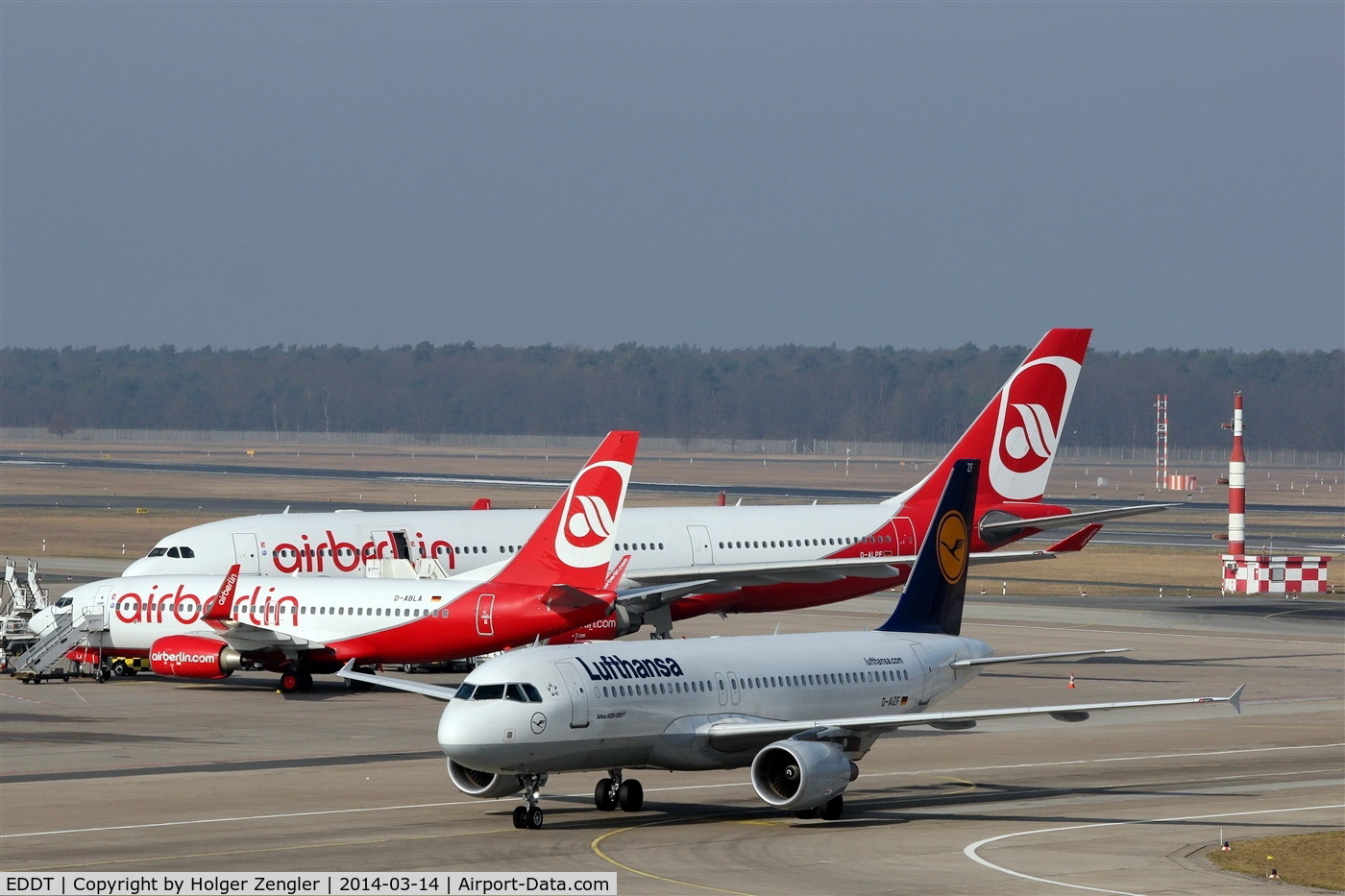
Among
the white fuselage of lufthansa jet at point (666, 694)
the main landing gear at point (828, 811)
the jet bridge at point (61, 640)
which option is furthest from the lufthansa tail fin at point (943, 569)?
the jet bridge at point (61, 640)

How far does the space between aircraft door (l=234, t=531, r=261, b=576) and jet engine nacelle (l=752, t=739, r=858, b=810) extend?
30.1m

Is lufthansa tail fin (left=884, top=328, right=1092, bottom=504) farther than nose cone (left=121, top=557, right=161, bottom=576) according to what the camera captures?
Yes

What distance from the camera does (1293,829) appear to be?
32.6 meters

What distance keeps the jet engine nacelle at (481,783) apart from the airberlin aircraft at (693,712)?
0.02 metres

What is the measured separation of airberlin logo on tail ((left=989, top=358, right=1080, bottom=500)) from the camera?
65.2 metres

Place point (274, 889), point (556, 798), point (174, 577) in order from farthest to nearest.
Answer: point (174, 577) → point (556, 798) → point (274, 889)

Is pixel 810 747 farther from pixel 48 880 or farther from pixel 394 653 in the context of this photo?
pixel 394 653

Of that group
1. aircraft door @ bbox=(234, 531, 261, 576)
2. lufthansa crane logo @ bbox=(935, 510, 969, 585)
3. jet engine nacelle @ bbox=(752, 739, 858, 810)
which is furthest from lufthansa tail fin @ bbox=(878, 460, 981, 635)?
aircraft door @ bbox=(234, 531, 261, 576)

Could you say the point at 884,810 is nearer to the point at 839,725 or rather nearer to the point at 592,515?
the point at 839,725

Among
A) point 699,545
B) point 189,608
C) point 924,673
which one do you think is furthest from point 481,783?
point 699,545

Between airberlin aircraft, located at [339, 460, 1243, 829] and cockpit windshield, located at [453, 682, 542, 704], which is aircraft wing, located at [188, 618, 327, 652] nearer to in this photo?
airberlin aircraft, located at [339, 460, 1243, 829]

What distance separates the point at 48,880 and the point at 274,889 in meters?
3.23

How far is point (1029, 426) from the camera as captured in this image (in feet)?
216

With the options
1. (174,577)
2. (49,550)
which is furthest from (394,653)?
(49,550)
